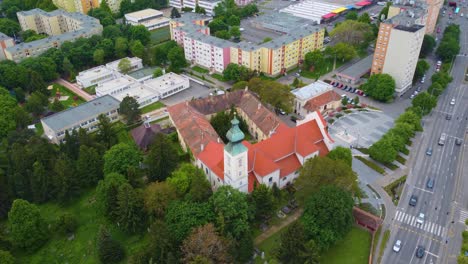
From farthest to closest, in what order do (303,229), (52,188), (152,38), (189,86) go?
(152,38) → (189,86) → (52,188) → (303,229)

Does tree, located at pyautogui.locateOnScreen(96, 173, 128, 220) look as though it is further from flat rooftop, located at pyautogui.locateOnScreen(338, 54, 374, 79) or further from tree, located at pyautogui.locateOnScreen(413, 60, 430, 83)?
tree, located at pyautogui.locateOnScreen(413, 60, 430, 83)

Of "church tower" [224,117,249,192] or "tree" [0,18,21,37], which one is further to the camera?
"tree" [0,18,21,37]

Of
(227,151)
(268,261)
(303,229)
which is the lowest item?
(268,261)

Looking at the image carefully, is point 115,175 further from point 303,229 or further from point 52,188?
point 303,229

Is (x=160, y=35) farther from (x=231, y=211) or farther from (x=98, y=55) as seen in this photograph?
(x=231, y=211)

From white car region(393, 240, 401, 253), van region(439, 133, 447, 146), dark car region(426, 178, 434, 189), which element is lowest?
white car region(393, 240, 401, 253)

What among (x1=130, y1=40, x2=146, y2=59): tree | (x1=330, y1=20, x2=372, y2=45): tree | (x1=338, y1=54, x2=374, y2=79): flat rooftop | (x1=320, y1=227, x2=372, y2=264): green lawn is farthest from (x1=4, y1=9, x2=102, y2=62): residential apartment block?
(x1=320, y1=227, x2=372, y2=264): green lawn

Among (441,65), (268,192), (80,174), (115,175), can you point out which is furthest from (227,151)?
(441,65)
